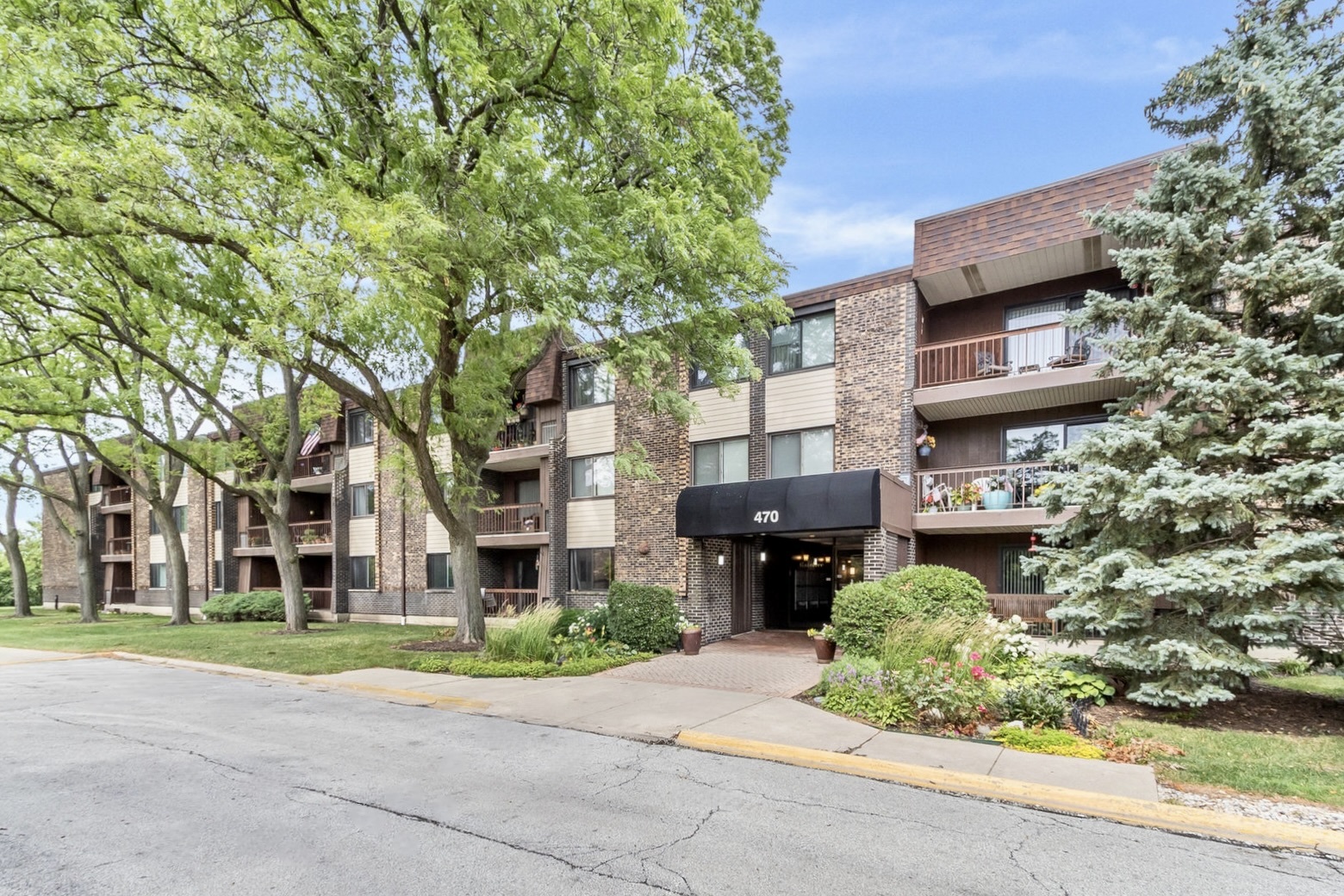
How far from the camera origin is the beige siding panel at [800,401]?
15.3 metres

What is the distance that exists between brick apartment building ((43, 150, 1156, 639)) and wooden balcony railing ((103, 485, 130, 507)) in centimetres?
2904

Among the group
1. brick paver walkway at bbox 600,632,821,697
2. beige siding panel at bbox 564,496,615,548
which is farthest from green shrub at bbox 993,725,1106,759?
beige siding panel at bbox 564,496,615,548

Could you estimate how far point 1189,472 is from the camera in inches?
301

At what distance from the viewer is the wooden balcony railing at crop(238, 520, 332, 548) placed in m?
26.7

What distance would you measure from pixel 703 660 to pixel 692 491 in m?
3.78

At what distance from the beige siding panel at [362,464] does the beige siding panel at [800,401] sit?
16016 millimetres

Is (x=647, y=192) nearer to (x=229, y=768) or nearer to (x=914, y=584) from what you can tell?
(x=914, y=584)

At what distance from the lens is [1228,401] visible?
25.6ft

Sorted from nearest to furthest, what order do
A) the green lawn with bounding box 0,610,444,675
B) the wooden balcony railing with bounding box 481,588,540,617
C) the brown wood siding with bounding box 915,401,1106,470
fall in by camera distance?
the green lawn with bounding box 0,610,444,675
the brown wood siding with bounding box 915,401,1106,470
the wooden balcony railing with bounding box 481,588,540,617

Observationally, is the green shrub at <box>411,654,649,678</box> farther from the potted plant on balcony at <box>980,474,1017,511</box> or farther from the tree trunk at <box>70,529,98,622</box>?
the tree trunk at <box>70,529,98,622</box>

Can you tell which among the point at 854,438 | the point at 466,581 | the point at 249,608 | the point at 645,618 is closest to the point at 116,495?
the point at 249,608

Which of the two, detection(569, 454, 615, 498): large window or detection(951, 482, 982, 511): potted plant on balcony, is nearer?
detection(951, 482, 982, 511): potted plant on balcony

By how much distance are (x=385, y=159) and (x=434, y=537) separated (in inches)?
601

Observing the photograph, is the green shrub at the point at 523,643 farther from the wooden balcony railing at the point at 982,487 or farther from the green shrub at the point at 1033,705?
the wooden balcony railing at the point at 982,487
